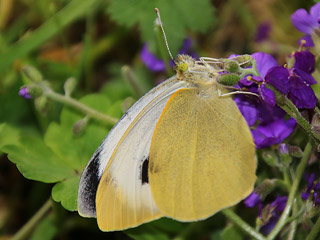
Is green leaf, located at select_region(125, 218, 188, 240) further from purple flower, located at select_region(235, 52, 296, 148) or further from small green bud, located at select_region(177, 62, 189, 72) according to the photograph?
small green bud, located at select_region(177, 62, 189, 72)

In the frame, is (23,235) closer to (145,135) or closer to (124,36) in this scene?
(145,135)

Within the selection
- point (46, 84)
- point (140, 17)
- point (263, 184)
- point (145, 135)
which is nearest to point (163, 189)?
point (145, 135)

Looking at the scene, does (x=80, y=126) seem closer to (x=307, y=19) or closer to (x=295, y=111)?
(x=295, y=111)

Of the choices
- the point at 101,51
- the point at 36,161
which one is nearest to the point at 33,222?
the point at 36,161

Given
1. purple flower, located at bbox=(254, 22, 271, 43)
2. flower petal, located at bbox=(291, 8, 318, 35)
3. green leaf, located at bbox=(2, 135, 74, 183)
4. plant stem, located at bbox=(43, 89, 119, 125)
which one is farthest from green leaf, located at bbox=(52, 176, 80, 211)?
purple flower, located at bbox=(254, 22, 271, 43)

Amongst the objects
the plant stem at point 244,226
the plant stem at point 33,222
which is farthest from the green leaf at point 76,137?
the plant stem at point 244,226
